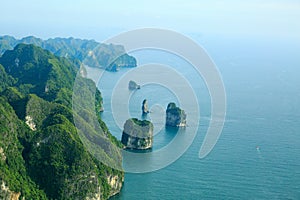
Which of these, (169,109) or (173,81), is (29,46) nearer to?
(173,81)

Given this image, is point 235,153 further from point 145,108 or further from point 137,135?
point 145,108

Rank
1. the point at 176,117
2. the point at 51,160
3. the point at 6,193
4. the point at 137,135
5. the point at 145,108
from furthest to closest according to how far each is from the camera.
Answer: the point at 145,108, the point at 176,117, the point at 137,135, the point at 51,160, the point at 6,193

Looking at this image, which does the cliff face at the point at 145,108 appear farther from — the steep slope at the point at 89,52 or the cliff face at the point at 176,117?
the steep slope at the point at 89,52

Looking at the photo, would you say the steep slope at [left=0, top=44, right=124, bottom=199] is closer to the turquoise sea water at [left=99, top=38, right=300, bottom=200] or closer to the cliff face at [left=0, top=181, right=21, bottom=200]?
the cliff face at [left=0, top=181, right=21, bottom=200]

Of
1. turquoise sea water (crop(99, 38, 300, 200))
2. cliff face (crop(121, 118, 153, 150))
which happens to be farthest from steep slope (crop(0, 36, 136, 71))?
cliff face (crop(121, 118, 153, 150))

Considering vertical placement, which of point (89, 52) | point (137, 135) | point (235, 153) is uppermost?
point (89, 52)

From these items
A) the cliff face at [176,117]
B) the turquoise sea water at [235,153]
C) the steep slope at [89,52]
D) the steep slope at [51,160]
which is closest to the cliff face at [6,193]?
the steep slope at [51,160]

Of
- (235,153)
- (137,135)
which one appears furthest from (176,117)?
(235,153)

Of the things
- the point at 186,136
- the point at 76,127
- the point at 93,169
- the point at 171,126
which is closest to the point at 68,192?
the point at 93,169
